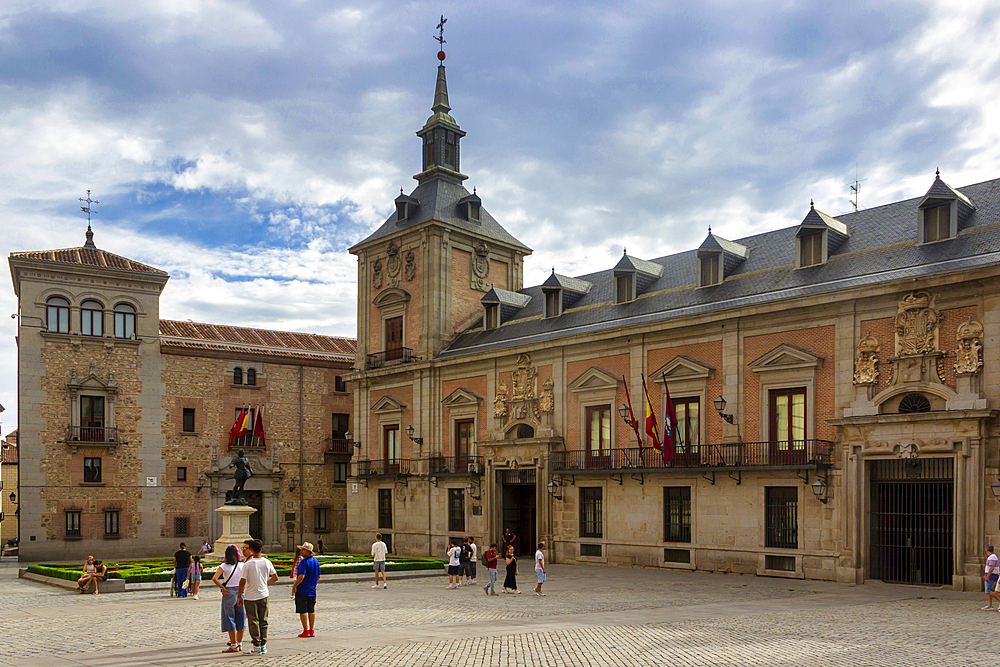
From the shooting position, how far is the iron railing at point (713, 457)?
2655 centimetres

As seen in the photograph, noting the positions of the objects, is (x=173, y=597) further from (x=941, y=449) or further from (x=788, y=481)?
(x=941, y=449)

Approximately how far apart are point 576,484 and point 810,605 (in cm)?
1426

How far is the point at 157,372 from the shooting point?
44.2m

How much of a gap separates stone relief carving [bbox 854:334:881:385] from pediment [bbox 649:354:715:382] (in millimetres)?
5134

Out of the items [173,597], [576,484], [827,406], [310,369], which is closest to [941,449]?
[827,406]

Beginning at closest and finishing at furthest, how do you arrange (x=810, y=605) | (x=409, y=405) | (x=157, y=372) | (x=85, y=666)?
(x=85, y=666) < (x=810, y=605) < (x=409, y=405) < (x=157, y=372)

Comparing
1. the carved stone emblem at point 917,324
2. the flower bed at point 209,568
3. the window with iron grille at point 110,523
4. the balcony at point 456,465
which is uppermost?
the carved stone emblem at point 917,324

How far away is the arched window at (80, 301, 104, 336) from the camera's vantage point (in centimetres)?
4264

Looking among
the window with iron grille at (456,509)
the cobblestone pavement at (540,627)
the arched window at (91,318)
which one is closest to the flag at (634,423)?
the cobblestone pavement at (540,627)

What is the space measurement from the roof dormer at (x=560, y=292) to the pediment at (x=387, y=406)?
853cm

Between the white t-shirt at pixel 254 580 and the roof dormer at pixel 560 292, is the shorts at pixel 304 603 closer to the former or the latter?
the white t-shirt at pixel 254 580

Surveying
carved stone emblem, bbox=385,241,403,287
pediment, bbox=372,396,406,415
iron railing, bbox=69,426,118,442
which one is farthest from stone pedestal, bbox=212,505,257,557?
carved stone emblem, bbox=385,241,403,287

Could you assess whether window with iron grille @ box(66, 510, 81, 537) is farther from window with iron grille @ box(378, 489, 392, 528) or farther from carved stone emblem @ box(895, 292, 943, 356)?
carved stone emblem @ box(895, 292, 943, 356)

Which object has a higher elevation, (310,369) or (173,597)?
(310,369)
